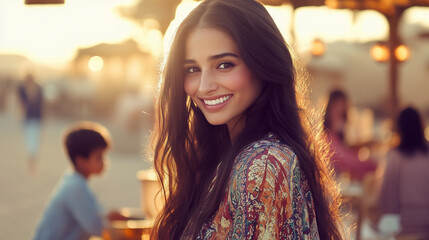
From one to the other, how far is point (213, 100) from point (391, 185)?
11.0ft

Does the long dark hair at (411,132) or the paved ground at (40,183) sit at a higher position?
the long dark hair at (411,132)

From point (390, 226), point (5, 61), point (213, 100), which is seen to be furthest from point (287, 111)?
point (5, 61)

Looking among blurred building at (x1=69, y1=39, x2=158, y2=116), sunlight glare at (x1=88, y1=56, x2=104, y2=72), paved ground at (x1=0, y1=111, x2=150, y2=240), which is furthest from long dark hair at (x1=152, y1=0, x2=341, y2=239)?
sunlight glare at (x1=88, y1=56, x2=104, y2=72)

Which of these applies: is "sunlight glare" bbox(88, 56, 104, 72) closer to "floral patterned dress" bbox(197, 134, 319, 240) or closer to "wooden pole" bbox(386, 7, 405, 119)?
"wooden pole" bbox(386, 7, 405, 119)

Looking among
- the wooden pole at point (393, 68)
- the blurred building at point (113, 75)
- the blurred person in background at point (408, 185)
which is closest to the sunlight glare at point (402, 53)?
the wooden pole at point (393, 68)

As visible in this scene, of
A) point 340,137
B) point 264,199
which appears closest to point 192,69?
point 264,199

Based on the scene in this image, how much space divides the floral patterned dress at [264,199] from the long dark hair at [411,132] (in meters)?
3.42

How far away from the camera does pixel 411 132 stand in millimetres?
4895

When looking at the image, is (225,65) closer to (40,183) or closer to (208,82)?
(208,82)

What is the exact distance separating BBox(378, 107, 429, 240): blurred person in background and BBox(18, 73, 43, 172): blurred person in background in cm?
726

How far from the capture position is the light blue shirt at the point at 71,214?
350 cm

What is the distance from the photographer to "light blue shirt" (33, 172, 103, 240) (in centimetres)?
350

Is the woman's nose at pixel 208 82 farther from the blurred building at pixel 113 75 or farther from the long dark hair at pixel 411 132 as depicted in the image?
the blurred building at pixel 113 75

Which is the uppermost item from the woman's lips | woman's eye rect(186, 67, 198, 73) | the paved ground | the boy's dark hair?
woman's eye rect(186, 67, 198, 73)
